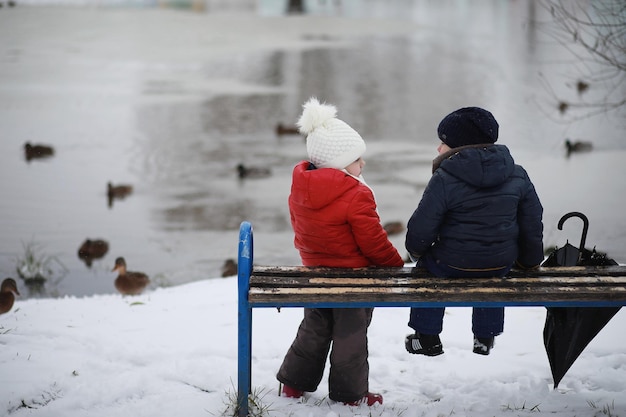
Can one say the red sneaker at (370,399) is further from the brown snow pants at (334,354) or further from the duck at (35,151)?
the duck at (35,151)

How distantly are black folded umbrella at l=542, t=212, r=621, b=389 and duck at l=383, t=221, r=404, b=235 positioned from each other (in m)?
4.72

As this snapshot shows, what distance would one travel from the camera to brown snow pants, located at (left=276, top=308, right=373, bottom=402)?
154 inches

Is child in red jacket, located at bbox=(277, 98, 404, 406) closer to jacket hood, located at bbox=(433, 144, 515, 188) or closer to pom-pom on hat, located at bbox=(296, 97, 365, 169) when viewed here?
pom-pom on hat, located at bbox=(296, 97, 365, 169)

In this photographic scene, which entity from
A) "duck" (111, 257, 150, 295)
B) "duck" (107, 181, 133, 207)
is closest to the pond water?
"duck" (107, 181, 133, 207)

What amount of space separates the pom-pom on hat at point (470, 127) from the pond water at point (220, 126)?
3893mm

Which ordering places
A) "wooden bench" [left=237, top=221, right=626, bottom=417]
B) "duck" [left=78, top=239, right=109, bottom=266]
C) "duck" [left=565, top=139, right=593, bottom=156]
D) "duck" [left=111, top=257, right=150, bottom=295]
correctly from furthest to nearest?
"duck" [left=565, top=139, right=593, bottom=156] → "duck" [left=78, top=239, right=109, bottom=266] → "duck" [left=111, top=257, right=150, bottom=295] → "wooden bench" [left=237, top=221, right=626, bottom=417]

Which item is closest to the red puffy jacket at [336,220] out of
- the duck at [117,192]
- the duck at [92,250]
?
the duck at [92,250]

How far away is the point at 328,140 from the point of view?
12.7ft

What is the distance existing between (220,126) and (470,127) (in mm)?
10488

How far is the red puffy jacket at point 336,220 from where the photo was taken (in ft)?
12.4

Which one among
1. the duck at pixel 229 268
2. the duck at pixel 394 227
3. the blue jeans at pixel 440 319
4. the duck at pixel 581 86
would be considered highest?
the duck at pixel 581 86

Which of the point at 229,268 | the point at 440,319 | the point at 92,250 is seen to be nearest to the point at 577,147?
the point at 229,268

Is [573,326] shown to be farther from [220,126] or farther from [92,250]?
[220,126]

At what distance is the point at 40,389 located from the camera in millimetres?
4004
